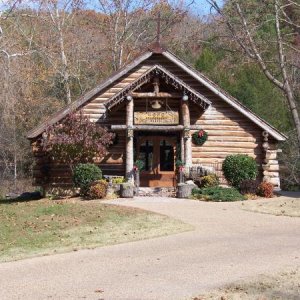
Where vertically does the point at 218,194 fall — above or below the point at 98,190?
below

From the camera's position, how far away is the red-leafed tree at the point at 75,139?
69.8 feet

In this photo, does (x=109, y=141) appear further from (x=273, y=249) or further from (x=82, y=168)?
(x=273, y=249)

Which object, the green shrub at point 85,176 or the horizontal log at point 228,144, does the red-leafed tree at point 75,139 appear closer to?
the green shrub at point 85,176

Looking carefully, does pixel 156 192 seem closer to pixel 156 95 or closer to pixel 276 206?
pixel 156 95

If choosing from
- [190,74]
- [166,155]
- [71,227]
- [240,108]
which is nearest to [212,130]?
[240,108]

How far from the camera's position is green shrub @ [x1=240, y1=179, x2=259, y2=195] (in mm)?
21578

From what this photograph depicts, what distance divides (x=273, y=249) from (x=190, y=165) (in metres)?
11.7

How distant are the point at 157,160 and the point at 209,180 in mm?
3022

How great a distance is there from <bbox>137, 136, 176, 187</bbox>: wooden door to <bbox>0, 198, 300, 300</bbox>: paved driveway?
31.8 feet

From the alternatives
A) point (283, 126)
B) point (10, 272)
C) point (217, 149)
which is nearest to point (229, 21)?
point (283, 126)

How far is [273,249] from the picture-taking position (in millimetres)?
10906

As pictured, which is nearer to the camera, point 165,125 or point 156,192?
point 156,192

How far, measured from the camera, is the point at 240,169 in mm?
22422

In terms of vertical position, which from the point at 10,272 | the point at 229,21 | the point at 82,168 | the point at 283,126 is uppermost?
the point at 229,21
